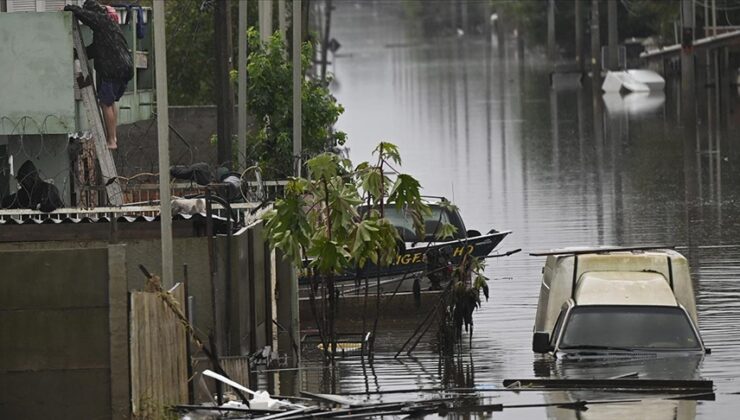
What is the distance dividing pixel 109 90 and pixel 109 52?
2.08 ft

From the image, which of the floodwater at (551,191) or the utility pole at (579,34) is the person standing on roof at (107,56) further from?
the utility pole at (579,34)

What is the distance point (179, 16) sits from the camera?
4625 centimetres

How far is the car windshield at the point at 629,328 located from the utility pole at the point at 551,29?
97043 mm

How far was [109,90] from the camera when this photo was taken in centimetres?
2241

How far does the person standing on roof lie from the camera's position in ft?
70.3

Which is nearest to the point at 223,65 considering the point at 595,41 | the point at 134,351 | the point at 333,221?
the point at 333,221

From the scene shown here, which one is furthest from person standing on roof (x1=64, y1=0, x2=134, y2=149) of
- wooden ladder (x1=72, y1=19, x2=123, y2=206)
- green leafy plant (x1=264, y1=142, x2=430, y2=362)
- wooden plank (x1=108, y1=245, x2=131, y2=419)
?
wooden plank (x1=108, y1=245, x2=131, y2=419)

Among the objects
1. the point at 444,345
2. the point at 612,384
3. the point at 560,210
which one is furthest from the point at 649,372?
the point at 560,210

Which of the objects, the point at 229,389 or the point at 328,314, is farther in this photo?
the point at 328,314

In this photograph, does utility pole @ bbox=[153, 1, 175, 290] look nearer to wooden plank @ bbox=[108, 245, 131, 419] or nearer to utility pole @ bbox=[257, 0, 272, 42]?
wooden plank @ bbox=[108, 245, 131, 419]

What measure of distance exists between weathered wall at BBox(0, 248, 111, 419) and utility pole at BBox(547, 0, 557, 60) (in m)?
100

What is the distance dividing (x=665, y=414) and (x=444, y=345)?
205 inches

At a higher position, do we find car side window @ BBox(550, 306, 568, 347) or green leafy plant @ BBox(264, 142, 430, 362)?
green leafy plant @ BBox(264, 142, 430, 362)

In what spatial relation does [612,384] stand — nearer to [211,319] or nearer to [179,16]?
[211,319]
